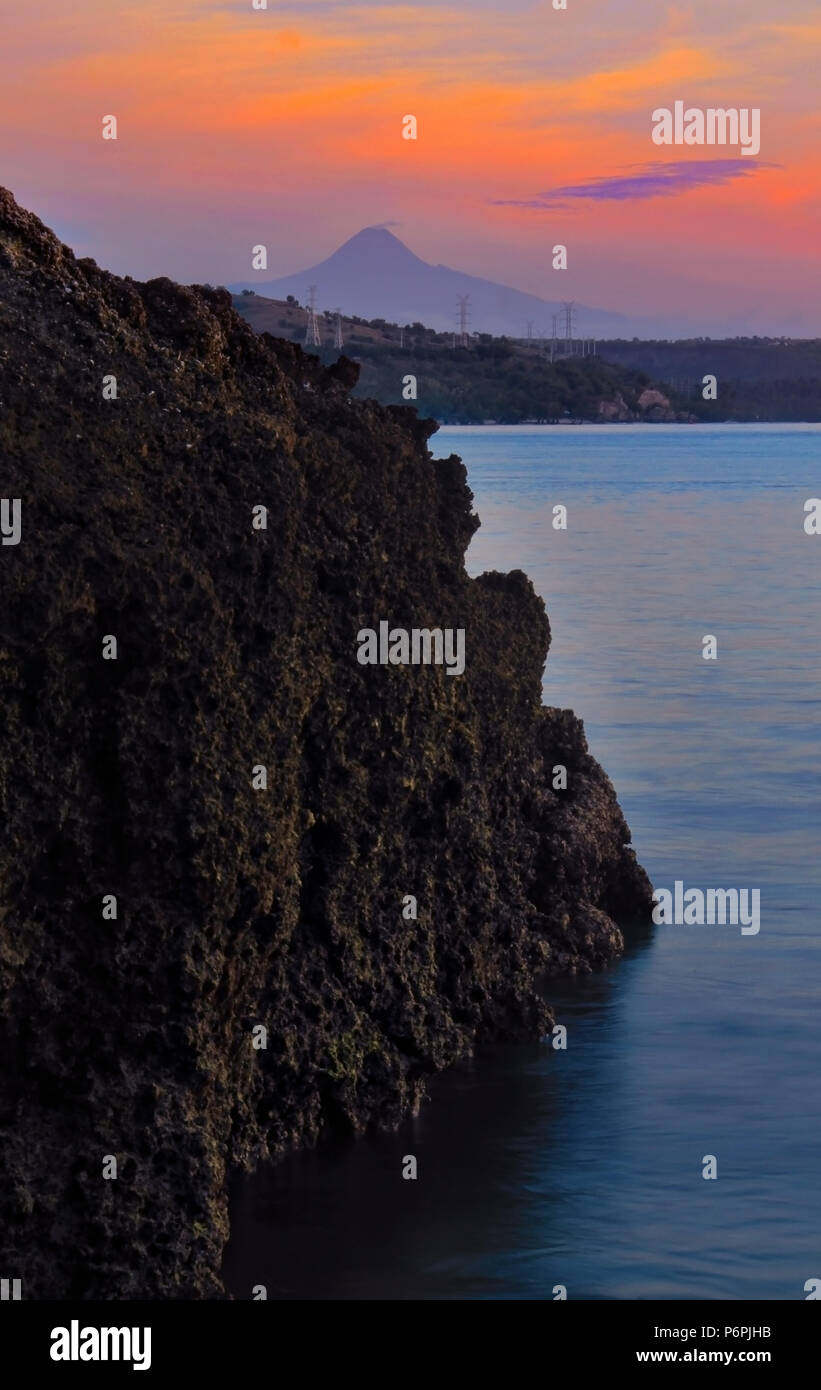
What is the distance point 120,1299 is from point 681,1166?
3.68 metres

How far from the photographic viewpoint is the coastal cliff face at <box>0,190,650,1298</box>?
7625 millimetres

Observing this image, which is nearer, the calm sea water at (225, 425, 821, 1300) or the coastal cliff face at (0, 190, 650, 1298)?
the coastal cliff face at (0, 190, 650, 1298)

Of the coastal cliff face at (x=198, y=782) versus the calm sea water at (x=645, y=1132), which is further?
the calm sea water at (x=645, y=1132)

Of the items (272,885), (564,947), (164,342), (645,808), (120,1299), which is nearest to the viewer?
(120,1299)

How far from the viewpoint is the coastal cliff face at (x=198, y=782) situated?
762 centimetres

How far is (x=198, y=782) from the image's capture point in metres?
7.93

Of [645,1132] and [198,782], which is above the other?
[198,782]

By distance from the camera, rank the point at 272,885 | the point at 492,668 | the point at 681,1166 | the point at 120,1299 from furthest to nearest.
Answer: the point at 492,668 < the point at 681,1166 < the point at 272,885 < the point at 120,1299

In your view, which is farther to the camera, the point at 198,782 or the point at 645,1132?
the point at 645,1132

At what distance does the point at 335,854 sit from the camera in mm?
9438

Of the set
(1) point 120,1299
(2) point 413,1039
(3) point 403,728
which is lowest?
(1) point 120,1299

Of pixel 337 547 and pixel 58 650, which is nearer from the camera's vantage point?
pixel 58 650

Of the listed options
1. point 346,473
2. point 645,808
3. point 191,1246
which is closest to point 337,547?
point 346,473

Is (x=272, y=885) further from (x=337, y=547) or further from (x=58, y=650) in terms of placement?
(x=337, y=547)
